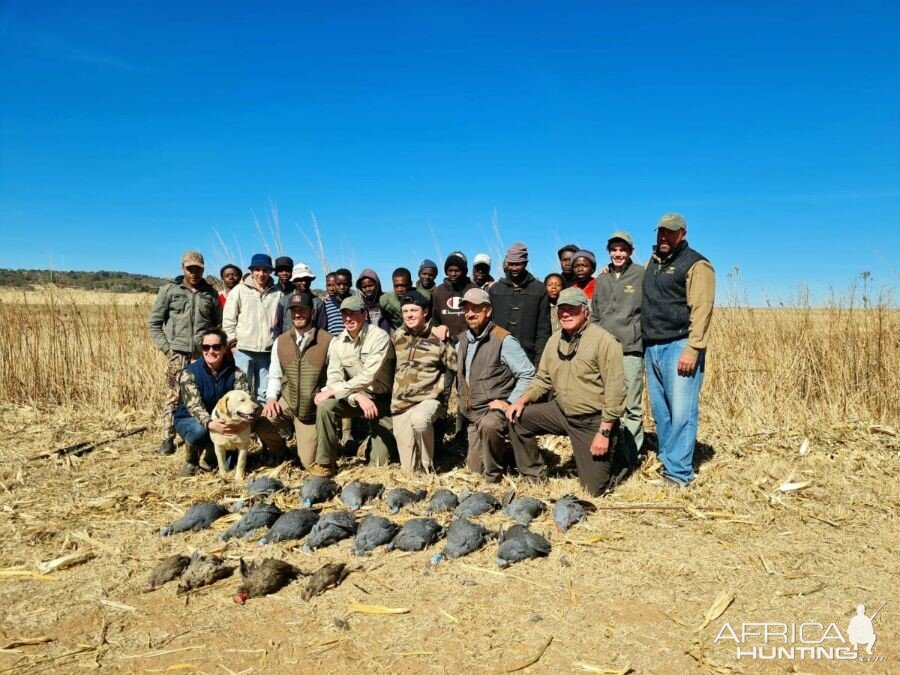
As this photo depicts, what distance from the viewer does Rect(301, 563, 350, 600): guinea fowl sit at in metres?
3.71

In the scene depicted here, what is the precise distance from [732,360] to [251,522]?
22.3 feet

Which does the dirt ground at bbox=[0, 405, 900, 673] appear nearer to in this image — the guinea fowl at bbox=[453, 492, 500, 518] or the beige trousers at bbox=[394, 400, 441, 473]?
the guinea fowl at bbox=[453, 492, 500, 518]

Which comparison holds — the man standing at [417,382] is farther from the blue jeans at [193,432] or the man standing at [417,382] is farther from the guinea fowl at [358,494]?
the blue jeans at [193,432]

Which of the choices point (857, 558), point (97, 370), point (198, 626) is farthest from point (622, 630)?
point (97, 370)

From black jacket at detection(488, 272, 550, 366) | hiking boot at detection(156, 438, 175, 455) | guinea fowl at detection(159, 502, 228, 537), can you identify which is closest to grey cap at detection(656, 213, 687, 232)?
black jacket at detection(488, 272, 550, 366)

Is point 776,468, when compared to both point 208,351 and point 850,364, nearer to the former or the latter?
point 850,364

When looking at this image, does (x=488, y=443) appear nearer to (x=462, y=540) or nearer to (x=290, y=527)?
(x=462, y=540)

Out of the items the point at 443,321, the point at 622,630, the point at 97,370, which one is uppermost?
the point at 443,321

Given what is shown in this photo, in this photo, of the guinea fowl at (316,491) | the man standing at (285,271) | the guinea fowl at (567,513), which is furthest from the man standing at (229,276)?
the guinea fowl at (567,513)

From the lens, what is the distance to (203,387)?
622 centimetres

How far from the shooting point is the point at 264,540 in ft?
14.7

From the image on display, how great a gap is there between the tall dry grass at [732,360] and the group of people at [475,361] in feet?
8.31

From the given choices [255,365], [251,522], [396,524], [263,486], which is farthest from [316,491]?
[255,365]

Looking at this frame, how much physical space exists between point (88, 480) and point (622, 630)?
5545mm
